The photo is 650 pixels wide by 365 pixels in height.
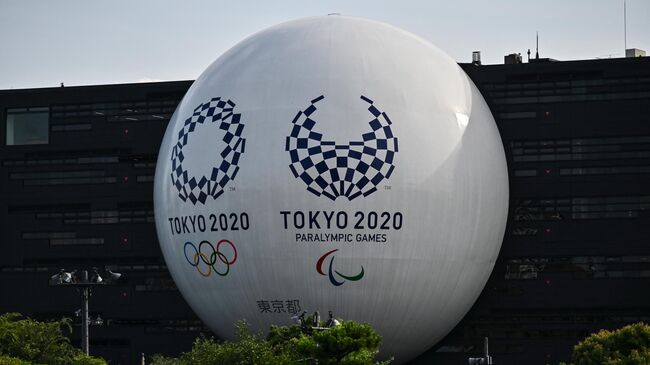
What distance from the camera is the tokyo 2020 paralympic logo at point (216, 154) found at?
2024 inches

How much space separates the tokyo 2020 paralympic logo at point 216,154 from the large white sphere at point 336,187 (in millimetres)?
50

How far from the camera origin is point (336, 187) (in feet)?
164

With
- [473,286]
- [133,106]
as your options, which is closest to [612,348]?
[473,286]

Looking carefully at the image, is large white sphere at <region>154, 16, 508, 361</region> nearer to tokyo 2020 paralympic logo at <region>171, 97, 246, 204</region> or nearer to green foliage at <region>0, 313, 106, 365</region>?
tokyo 2020 paralympic logo at <region>171, 97, 246, 204</region>

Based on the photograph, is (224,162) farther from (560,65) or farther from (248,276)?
(560,65)

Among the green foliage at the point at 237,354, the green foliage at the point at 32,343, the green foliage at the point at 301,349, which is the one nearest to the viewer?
Result: the green foliage at the point at 301,349

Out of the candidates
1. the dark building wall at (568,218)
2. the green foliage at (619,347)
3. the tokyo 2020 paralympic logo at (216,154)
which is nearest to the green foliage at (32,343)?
the tokyo 2020 paralympic logo at (216,154)

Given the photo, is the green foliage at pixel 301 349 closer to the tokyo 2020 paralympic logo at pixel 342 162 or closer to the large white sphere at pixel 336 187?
the large white sphere at pixel 336 187

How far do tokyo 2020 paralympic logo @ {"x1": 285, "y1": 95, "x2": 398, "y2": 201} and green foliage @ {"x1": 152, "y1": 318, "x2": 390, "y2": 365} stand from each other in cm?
622

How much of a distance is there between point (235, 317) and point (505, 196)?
11.0m

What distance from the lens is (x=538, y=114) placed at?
187ft

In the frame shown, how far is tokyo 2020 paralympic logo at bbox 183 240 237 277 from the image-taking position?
5147 cm

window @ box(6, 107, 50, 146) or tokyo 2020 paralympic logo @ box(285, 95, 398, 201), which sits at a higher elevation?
window @ box(6, 107, 50, 146)

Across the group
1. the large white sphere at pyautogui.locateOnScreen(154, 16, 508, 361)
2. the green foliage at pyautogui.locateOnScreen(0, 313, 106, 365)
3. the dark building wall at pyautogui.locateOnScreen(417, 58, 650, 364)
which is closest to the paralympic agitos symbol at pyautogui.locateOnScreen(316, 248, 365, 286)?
the large white sphere at pyautogui.locateOnScreen(154, 16, 508, 361)
